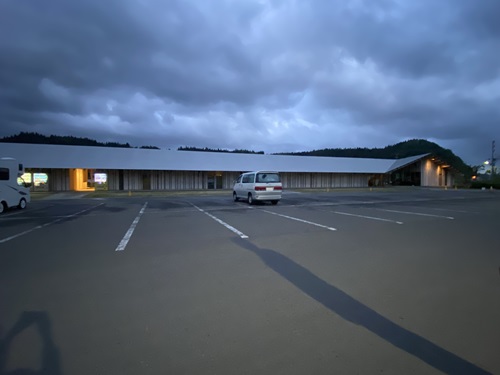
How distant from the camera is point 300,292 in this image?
13.6ft

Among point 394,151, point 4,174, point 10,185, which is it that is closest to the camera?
point 4,174

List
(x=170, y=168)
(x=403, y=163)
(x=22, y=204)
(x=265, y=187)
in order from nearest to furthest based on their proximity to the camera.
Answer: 1. (x=22, y=204)
2. (x=265, y=187)
3. (x=170, y=168)
4. (x=403, y=163)

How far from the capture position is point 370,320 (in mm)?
3311

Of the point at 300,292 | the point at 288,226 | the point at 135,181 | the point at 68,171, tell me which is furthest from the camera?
the point at 135,181

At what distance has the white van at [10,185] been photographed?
15.1 meters

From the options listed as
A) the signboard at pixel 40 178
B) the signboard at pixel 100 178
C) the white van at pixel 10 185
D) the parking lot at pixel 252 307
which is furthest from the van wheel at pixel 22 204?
the signboard at pixel 100 178

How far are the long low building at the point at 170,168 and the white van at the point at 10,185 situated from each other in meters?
16.0

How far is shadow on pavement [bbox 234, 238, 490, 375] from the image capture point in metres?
2.53

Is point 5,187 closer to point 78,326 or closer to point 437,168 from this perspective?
point 78,326

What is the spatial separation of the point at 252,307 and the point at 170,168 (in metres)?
33.3

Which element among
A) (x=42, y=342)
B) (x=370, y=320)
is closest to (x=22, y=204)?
(x=42, y=342)

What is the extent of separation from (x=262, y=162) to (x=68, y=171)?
24.7 metres

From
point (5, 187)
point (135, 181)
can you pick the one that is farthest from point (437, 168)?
point (5, 187)

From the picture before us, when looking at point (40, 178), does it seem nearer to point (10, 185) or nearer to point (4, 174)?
point (10, 185)
